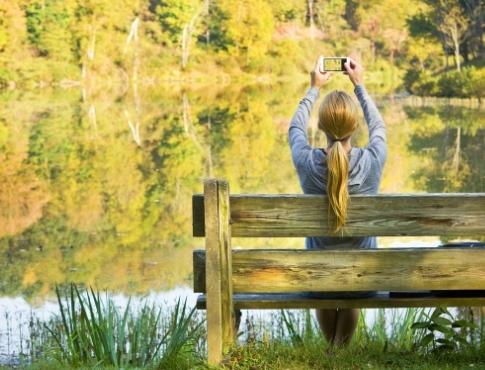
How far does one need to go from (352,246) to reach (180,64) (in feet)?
155

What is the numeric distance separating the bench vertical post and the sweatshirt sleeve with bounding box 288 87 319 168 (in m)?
0.36

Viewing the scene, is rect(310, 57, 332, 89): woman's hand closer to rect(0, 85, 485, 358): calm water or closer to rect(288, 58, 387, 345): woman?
rect(288, 58, 387, 345): woman

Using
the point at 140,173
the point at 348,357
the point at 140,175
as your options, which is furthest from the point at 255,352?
the point at 140,173

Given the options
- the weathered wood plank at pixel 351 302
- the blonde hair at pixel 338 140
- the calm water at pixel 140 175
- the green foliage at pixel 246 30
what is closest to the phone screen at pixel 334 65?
the blonde hair at pixel 338 140

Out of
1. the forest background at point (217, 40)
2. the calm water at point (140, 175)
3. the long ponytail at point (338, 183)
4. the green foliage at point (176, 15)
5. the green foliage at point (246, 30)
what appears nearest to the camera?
the long ponytail at point (338, 183)

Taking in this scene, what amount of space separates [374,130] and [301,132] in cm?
29

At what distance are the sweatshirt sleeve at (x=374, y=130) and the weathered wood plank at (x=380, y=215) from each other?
0.77 ft

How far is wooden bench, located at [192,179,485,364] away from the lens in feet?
12.0

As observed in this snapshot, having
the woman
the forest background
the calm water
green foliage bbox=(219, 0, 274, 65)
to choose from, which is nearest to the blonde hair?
the woman

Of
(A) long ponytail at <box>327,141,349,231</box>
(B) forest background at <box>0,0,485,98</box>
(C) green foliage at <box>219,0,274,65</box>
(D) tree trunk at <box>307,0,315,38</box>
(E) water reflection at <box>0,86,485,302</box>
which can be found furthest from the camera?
(D) tree trunk at <box>307,0,315,38</box>

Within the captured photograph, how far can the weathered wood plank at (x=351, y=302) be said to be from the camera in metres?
3.82

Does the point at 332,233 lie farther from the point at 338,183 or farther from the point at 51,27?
the point at 51,27

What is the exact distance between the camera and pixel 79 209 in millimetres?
11930

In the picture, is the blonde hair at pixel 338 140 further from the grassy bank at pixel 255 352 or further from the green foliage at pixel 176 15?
the green foliage at pixel 176 15
